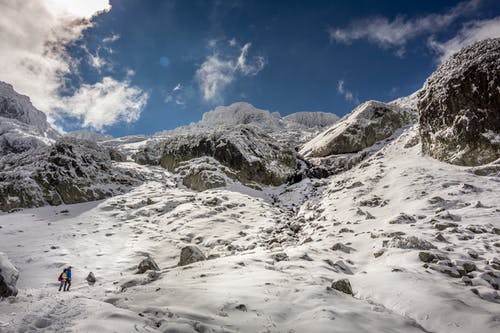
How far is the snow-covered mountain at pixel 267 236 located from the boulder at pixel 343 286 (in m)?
0.06

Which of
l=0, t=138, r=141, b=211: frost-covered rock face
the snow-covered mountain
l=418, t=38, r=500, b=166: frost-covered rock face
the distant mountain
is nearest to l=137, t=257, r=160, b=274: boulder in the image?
the snow-covered mountain

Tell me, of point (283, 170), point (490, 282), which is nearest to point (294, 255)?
point (490, 282)

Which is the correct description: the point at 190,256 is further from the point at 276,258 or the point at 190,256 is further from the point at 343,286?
the point at 343,286

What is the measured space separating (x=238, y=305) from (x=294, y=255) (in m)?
7.34

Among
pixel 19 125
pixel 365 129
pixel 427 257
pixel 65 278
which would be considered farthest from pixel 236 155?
pixel 19 125

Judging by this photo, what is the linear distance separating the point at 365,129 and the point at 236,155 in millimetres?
24651

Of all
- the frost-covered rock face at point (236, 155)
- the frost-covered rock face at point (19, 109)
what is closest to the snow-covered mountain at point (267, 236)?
the frost-covered rock face at point (236, 155)

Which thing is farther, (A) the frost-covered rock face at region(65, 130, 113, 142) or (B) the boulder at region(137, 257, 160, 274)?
(A) the frost-covered rock face at region(65, 130, 113, 142)

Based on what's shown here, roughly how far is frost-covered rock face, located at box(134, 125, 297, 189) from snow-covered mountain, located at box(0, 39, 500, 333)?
1.05 ft

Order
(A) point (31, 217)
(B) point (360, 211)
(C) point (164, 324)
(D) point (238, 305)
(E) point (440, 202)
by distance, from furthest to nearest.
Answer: (A) point (31, 217), (B) point (360, 211), (E) point (440, 202), (D) point (238, 305), (C) point (164, 324)

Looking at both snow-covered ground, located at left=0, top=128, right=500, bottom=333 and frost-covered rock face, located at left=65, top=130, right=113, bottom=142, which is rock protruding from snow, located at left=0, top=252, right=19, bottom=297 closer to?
snow-covered ground, located at left=0, top=128, right=500, bottom=333

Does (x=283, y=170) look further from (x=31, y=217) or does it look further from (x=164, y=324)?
(x=164, y=324)

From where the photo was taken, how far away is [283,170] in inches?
1948

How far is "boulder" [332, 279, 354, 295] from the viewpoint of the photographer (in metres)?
11.6
